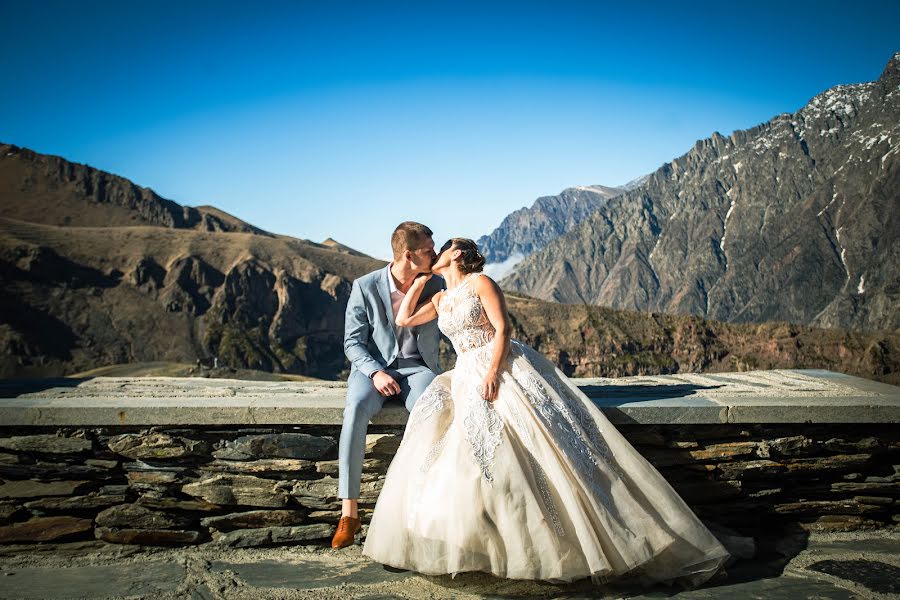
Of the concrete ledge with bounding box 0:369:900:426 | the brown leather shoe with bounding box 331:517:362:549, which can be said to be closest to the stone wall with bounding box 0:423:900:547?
the concrete ledge with bounding box 0:369:900:426

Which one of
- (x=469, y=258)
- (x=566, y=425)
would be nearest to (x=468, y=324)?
(x=469, y=258)

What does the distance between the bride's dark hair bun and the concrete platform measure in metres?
1.91

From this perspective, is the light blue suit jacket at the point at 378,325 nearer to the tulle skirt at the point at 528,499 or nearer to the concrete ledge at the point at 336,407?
the concrete ledge at the point at 336,407

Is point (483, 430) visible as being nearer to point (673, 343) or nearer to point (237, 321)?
point (237, 321)

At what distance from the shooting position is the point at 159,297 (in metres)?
80.9

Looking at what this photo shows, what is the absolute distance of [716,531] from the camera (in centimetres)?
429

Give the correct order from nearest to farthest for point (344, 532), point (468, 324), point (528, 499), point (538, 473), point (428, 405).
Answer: point (528, 499) → point (538, 473) → point (428, 405) → point (344, 532) → point (468, 324)

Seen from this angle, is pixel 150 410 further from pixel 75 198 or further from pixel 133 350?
pixel 75 198

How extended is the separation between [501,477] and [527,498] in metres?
0.18

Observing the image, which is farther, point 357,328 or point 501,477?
point 357,328

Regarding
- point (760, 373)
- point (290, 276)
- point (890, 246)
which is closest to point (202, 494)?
point (760, 373)

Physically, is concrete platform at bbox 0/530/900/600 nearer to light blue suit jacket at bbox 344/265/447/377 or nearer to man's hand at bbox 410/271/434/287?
light blue suit jacket at bbox 344/265/447/377

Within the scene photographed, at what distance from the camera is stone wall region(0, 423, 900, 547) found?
4.20 meters

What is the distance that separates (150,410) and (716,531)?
3808mm
